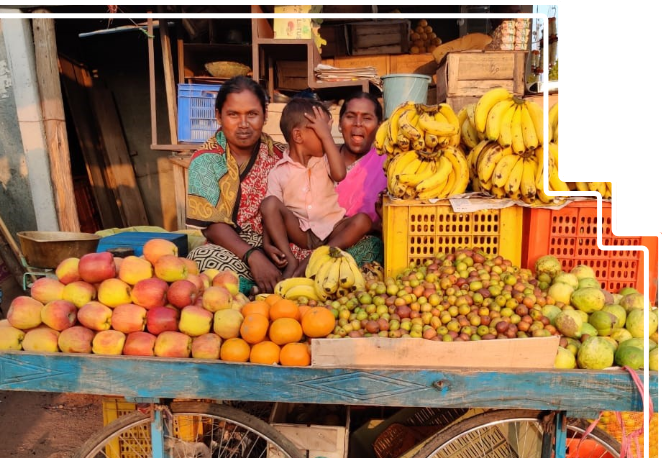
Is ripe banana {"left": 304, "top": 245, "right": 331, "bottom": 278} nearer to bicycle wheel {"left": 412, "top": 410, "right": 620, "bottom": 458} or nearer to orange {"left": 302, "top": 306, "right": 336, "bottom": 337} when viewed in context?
orange {"left": 302, "top": 306, "right": 336, "bottom": 337}

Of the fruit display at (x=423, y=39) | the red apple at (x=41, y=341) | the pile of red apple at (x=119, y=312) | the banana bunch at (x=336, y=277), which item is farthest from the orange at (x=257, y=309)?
the fruit display at (x=423, y=39)

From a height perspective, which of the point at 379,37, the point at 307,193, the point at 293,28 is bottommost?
the point at 307,193

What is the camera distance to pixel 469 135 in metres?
2.89

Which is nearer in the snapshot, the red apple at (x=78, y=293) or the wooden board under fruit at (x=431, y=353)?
the wooden board under fruit at (x=431, y=353)

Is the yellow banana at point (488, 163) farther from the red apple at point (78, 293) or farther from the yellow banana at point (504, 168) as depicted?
the red apple at point (78, 293)

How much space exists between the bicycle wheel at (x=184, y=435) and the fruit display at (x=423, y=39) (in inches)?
214

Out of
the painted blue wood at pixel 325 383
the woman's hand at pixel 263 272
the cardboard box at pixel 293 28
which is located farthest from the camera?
the cardboard box at pixel 293 28

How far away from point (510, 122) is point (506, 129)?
0.07m

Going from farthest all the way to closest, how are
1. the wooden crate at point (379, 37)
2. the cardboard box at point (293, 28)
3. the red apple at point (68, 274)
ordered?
the wooden crate at point (379, 37), the cardboard box at point (293, 28), the red apple at point (68, 274)

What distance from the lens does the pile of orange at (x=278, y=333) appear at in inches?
78.4

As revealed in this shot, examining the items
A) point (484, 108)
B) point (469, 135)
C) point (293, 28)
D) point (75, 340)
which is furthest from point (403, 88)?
point (75, 340)

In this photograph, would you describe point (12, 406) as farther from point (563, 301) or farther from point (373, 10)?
point (373, 10)

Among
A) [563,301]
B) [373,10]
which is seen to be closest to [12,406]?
[563,301]

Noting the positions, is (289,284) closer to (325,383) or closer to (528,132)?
(325,383)
